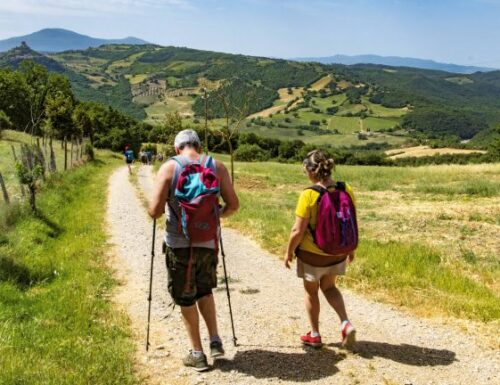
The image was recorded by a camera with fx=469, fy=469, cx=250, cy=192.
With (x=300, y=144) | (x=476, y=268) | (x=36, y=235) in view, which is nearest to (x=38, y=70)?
(x=300, y=144)

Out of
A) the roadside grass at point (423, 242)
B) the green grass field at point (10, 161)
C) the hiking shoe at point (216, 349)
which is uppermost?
the hiking shoe at point (216, 349)

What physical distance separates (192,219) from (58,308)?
379 cm

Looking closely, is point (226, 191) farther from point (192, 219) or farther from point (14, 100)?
point (14, 100)

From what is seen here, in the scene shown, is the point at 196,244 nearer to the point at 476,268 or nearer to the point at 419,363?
the point at 419,363

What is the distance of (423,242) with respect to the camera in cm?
1340

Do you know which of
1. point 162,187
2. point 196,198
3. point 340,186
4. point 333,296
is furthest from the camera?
point 333,296

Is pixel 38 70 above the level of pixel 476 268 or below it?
above

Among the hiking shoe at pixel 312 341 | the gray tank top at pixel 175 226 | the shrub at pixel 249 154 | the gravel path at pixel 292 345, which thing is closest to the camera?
the gray tank top at pixel 175 226

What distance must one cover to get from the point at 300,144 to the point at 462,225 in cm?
10565

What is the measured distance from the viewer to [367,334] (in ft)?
22.4

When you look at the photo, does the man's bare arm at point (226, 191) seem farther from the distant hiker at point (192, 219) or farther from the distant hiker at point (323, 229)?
the distant hiker at point (323, 229)

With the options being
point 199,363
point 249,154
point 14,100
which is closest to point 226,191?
point 199,363

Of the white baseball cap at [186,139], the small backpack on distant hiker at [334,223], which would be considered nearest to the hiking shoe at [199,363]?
the small backpack on distant hiker at [334,223]

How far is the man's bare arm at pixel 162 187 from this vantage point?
5.18m
